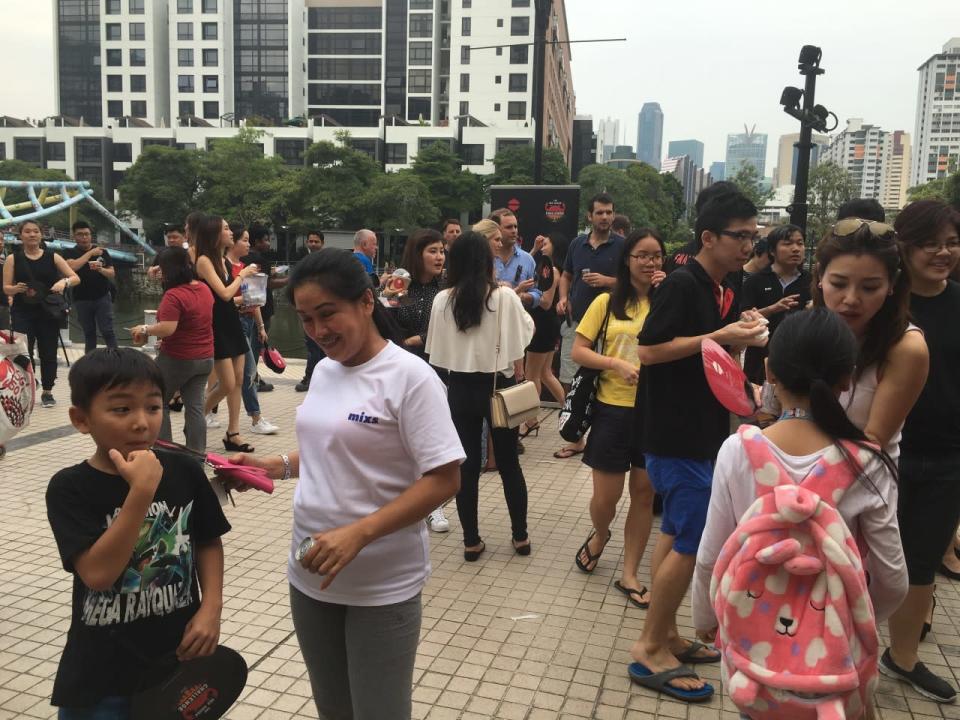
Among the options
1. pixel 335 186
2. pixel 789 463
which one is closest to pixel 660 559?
pixel 789 463

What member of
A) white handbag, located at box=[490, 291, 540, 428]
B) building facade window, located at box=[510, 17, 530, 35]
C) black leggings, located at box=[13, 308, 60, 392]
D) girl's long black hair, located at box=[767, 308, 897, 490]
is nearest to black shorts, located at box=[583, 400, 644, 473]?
white handbag, located at box=[490, 291, 540, 428]

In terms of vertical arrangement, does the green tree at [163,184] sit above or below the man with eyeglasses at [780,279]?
above

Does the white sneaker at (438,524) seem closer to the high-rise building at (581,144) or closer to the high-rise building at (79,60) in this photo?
the high-rise building at (581,144)

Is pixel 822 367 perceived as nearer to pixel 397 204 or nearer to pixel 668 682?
pixel 668 682

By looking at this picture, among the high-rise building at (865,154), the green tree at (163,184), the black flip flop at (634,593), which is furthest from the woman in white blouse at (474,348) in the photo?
the high-rise building at (865,154)

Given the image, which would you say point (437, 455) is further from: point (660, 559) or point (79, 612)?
point (660, 559)

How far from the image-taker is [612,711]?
3.19m

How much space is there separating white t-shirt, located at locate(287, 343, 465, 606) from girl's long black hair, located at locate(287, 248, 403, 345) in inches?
7.6

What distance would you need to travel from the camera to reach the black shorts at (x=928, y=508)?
3.16 meters

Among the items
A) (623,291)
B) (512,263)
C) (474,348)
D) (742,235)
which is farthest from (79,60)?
(742,235)

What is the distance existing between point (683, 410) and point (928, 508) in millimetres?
1028

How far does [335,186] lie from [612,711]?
173 feet

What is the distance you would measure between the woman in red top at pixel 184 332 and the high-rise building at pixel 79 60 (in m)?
90.7

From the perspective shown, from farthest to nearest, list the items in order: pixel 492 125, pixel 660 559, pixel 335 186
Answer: pixel 492 125 < pixel 335 186 < pixel 660 559
